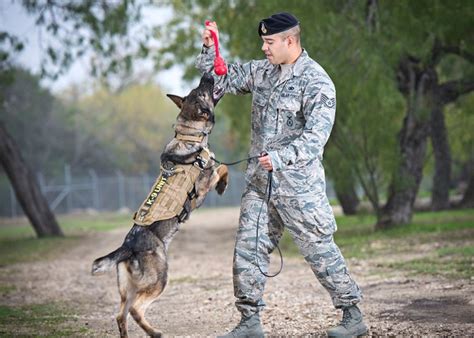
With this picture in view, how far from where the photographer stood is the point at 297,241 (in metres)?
5.97

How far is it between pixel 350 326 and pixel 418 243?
8366 millimetres

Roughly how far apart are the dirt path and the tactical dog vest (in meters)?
1.22

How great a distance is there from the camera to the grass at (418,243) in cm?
1056

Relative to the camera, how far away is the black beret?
19.0ft

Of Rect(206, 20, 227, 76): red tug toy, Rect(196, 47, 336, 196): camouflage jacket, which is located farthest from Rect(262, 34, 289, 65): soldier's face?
Rect(206, 20, 227, 76): red tug toy

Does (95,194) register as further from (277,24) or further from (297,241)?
(277,24)

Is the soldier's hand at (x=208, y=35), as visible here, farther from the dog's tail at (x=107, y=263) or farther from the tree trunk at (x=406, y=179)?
the tree trunk at (x=406, y=179)

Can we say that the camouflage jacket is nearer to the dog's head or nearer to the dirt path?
the dog's head

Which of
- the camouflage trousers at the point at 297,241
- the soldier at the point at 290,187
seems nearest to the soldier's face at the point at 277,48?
the soldier at the point at 290,187

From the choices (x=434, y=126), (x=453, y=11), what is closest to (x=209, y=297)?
(x=453, y=11)

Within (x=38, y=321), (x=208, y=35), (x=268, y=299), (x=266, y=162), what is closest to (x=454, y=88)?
(x=268, y=299)

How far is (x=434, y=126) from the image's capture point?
20.8 meters

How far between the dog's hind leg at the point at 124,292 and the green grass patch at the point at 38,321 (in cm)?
124

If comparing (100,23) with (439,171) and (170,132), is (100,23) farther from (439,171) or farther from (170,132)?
(170,132)
